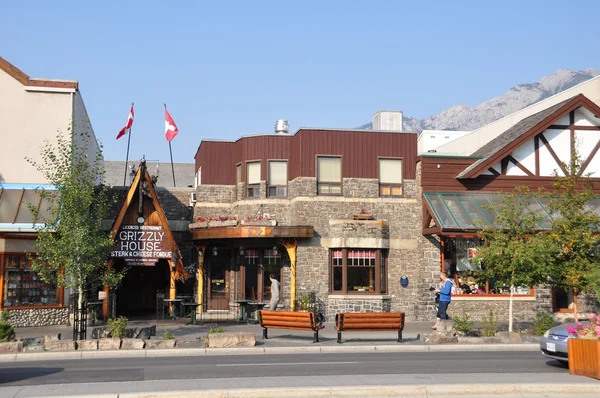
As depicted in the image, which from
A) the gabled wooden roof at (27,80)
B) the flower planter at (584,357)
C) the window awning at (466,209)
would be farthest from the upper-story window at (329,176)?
the flower planter at (584,357)

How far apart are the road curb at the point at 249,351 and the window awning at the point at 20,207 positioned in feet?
26.1

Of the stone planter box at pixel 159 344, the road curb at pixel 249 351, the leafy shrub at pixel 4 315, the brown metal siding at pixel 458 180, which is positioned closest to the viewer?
the road curb at pixel 249 351

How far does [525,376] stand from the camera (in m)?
13.3

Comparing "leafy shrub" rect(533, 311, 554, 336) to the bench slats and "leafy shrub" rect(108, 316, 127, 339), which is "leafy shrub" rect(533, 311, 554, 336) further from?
"leafy shrub" rect(108, 316, 127, 339)

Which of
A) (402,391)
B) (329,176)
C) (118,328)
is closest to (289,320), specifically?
(118,328)

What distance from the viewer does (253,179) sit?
2986 cm

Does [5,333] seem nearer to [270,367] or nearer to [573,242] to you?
[270,367]

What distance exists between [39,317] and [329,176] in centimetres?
1221

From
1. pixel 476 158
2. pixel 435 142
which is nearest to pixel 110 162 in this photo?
pixel 435 142

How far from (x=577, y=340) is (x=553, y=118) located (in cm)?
1688

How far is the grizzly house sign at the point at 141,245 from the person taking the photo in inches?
1090

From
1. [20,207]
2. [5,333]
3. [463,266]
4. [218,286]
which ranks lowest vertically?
[5,333]

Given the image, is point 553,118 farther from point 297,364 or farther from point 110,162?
point 110,162

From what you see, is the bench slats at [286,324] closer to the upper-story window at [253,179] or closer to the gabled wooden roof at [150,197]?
the gabled wooden roof at [150,197]
